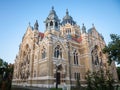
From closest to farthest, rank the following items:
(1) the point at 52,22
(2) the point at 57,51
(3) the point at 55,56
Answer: (3) the point at 55,56, (2) the point at 57,51, (1) the point at 52,22

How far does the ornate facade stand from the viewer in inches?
1170

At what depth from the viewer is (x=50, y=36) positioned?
101ft

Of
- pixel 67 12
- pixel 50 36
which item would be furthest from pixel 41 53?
pixel 67 12

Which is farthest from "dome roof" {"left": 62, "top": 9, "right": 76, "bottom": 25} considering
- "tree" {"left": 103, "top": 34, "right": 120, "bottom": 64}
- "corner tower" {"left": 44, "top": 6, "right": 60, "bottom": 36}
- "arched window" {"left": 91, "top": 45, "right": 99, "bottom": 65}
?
"tree" {"left": 103, "top": 34, "right": 120, "bottom": 64}

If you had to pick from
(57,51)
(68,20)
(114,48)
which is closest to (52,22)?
(57,51)

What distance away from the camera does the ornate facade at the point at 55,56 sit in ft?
97.5

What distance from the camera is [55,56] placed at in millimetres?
31000

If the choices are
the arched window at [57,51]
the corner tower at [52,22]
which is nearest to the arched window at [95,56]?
the arched window at [57,51]

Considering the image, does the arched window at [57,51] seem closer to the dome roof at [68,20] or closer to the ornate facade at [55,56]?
the ornate facade at [55,56]

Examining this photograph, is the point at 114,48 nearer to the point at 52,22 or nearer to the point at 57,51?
→ the point at 57,51

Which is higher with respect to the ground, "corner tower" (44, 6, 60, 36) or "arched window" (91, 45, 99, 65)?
"corner tower" (44, 6, 60, 36)

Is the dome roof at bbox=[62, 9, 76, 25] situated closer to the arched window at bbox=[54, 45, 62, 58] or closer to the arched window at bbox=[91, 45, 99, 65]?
the arched window at bbox=[91, 45, 99, 65]

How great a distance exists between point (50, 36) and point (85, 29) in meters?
14.3

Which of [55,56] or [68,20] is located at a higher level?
[68,20]
